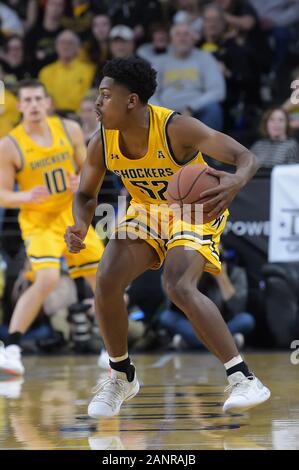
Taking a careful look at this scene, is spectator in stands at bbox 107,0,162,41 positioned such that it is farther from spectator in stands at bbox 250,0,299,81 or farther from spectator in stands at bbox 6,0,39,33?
spectator in stands at bbox 250,0,299,81

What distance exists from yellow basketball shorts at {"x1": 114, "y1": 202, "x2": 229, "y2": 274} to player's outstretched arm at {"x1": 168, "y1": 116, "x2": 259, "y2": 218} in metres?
0.38

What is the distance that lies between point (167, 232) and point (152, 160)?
42cm

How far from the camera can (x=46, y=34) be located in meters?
12.9

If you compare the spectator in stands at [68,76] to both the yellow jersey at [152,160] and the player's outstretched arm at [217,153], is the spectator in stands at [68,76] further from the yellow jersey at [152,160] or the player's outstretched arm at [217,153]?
the player's outstretched arm at [217,153]

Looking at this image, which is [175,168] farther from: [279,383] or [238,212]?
[238,212]

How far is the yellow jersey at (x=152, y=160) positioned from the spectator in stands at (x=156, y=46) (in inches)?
257

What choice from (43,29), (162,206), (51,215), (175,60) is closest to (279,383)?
(162,206)

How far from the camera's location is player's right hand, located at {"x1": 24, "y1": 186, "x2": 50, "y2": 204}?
26.1 feet

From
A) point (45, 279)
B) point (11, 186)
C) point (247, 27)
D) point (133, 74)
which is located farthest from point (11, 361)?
point (247, 27)

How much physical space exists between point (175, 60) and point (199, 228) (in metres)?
6.71

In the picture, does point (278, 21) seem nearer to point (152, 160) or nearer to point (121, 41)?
point (121, 41)

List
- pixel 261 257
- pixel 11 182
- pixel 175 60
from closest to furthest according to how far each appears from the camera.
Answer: pixel 11 182 → pixel 261 257 → pixel 175 60

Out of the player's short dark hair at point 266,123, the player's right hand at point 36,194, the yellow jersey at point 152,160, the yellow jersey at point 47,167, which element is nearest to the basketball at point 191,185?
the yellow jersey at point 152,160

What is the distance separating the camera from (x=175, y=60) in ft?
38.7
